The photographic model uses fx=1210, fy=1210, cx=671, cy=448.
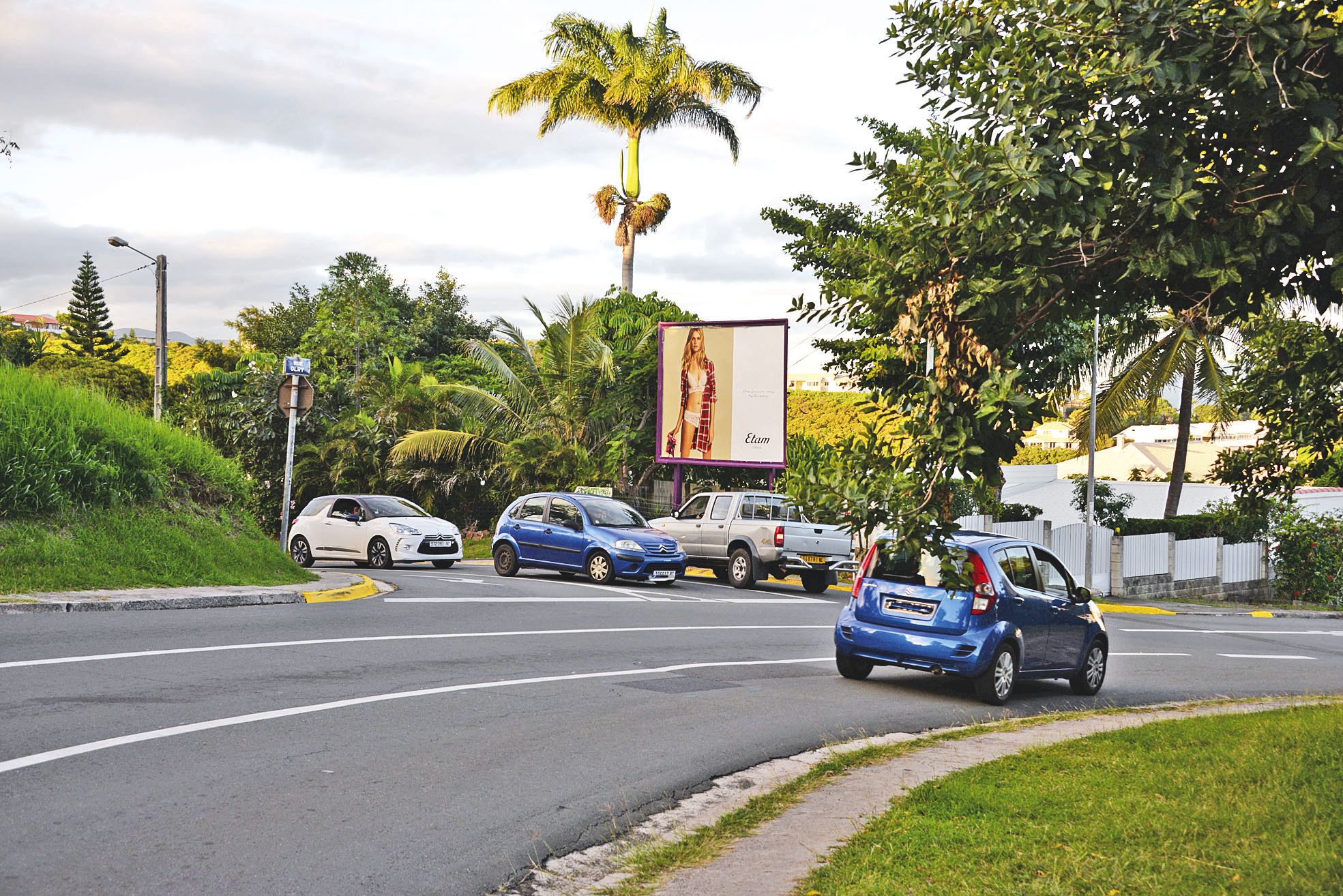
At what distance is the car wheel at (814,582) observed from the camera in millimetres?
23734

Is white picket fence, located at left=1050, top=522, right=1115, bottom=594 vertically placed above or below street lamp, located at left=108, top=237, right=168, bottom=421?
below

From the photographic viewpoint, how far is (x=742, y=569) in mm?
23688

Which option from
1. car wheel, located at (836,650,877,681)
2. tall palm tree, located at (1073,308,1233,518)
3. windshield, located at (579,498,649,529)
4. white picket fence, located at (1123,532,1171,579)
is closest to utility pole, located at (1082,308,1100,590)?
white picket fence, located at (1123,532,1171,579)

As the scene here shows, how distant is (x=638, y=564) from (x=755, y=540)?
294 centimetres

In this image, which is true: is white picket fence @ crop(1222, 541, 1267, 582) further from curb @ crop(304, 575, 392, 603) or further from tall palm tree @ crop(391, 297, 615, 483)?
curb @ crop(304, 575, 392, 603)

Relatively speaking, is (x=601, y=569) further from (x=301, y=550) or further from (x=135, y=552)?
(x=135, y=552)

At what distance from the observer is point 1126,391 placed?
34344 millimetres

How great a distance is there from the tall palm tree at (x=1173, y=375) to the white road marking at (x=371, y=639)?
62.1ft

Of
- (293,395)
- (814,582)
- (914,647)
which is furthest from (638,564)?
(914,647)

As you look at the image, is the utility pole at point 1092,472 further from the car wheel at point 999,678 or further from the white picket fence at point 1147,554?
the car wheel at point 999,678

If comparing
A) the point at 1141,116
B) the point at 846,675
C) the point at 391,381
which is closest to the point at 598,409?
the point at 391,381

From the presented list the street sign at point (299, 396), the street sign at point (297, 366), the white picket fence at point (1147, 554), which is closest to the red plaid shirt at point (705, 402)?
the white picket fence at point (1147, 554)

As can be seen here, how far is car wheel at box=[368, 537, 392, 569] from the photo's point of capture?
79.8 feet

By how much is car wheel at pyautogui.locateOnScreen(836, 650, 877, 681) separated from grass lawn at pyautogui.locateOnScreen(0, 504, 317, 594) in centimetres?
884
